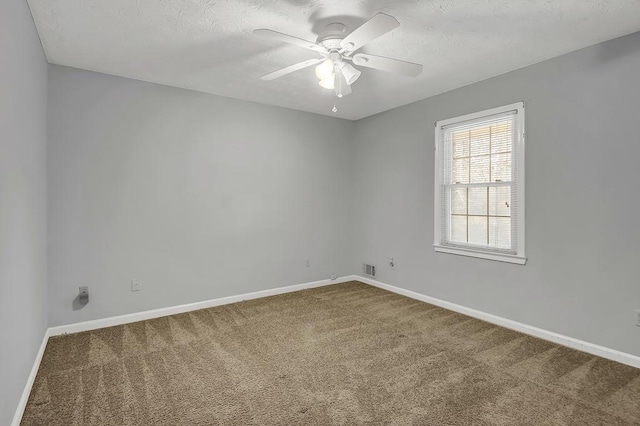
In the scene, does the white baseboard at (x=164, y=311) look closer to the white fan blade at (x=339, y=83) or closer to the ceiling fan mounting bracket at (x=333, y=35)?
the white fan blade at (x=339, y=83)

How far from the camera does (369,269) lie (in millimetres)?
5051

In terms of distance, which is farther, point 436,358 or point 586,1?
point 436,358

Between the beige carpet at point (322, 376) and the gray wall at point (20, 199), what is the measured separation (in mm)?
379

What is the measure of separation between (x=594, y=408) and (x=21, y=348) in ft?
11.7

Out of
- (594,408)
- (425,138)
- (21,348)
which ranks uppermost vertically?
(425,138)

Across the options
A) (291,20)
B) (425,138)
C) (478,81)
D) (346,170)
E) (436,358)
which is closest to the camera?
(291,20)

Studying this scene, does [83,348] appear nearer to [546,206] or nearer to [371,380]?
[371,380]

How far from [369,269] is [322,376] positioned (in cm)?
273

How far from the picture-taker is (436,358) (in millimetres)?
Result: 2721

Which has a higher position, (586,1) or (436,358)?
(586,1)

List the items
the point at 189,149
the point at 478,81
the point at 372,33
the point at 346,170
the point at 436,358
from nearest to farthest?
the point at 372,33 → the point at 436,358 → the point at 478,81 → the point at 189,149 → the point at 346,170

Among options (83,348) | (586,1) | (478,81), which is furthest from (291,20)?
(83,348)

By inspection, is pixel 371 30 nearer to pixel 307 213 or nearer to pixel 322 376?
pixel 322 376

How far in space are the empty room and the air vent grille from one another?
261 mm
